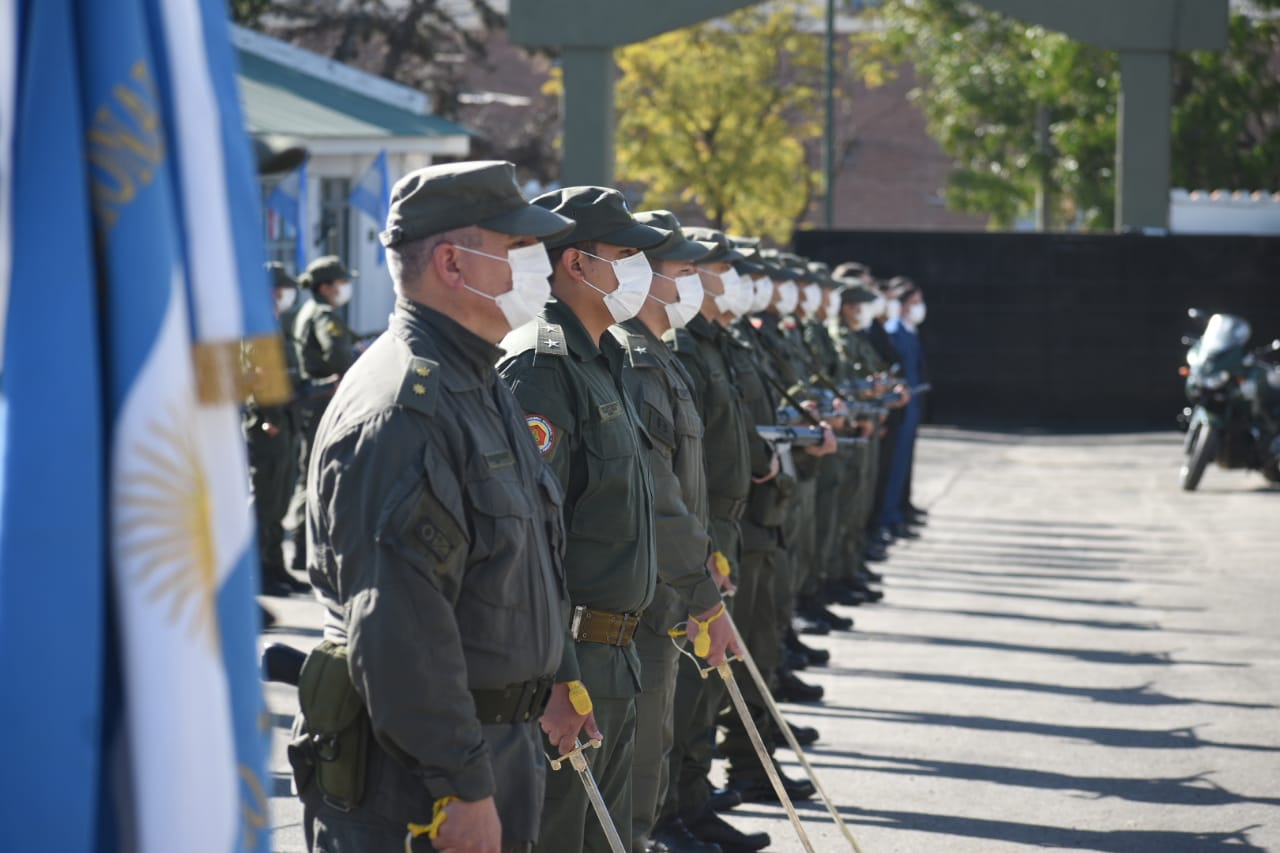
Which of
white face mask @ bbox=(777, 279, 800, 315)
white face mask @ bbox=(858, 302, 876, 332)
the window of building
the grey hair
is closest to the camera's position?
the grey hair

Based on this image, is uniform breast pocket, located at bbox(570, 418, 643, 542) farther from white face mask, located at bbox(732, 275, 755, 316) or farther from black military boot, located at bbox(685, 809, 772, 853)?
white face mask, located at bbox(732, 275, 755, 316)

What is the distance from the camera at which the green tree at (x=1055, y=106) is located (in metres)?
39.6

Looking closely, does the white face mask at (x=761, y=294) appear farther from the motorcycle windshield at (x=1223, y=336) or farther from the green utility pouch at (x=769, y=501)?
the motorcycle windshield at (x=1223, y=336)

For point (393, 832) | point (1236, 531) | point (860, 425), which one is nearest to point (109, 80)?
point (393, 832)

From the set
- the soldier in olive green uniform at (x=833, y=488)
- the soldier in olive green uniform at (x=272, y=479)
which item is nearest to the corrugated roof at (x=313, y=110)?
the soldier in olive green uniform at (x=272, y=479)

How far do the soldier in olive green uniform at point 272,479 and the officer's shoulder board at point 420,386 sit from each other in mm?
8483

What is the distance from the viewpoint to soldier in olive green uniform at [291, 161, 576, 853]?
11.1 feet

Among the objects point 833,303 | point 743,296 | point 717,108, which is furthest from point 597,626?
point 717,108

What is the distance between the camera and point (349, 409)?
3.57 meters

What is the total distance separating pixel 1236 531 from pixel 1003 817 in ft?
33.7

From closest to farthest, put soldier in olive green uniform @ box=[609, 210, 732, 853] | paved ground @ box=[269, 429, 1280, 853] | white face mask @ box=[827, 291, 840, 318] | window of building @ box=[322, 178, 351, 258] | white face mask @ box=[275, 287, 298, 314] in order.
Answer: soldier in olive green uniform @ box=[609, 210, 732, 853], paved ground @ box=[269, 429, 1280, 853], white face mask @ box=[275, 287, 298, 314], white face mask @ box=[827, 291, 840, 318], window of building @ box=[322, 178, 351, 258]

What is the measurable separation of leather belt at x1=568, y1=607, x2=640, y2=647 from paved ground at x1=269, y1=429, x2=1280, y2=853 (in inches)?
87.2

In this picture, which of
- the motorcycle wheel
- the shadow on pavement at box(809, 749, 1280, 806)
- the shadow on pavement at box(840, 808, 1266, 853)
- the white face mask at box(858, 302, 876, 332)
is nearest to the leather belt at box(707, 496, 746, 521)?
the shadow on pavement at box(840, 808, 1266, 853)

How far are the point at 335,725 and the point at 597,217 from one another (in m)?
2.16
